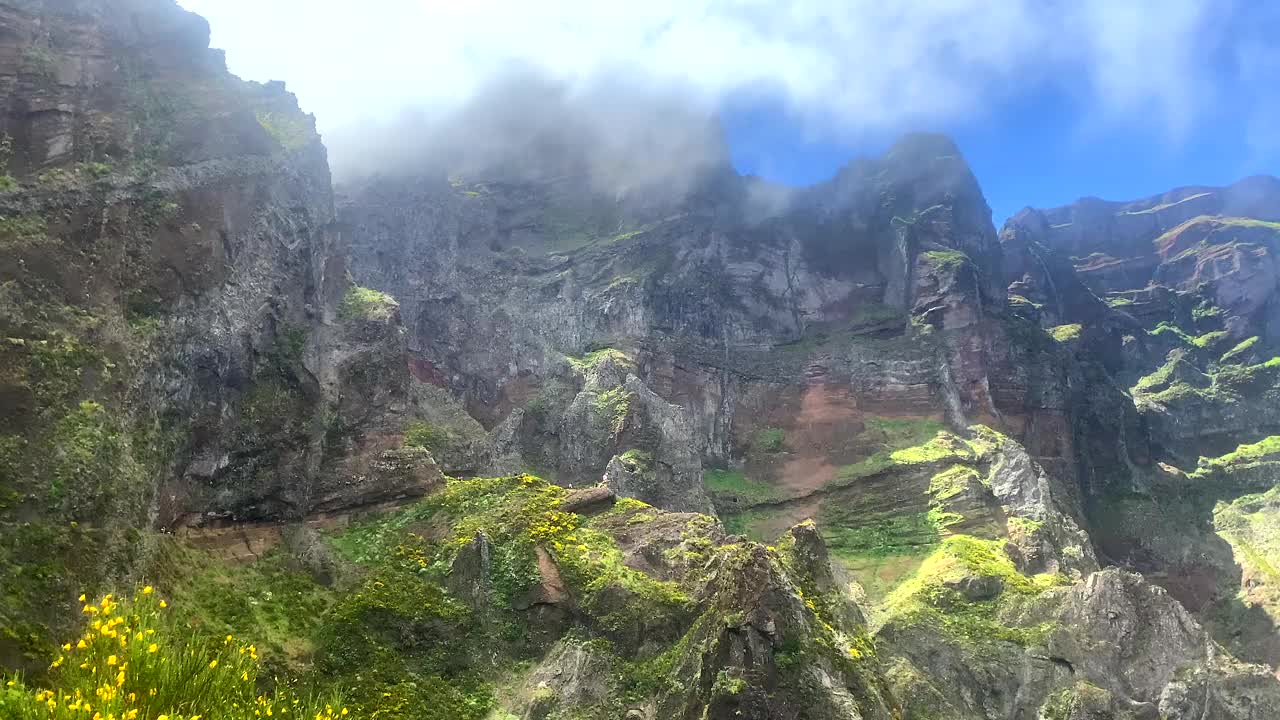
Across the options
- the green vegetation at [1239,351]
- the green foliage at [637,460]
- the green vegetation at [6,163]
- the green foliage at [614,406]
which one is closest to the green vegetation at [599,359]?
the green foliage at [614,406]

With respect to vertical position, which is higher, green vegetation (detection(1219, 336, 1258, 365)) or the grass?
green vegetation (detection(1219, 336, 1258, 365))

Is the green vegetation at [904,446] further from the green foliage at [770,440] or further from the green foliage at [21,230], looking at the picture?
the green foliage at [21,230]

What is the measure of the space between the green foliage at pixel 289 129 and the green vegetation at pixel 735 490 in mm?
39496

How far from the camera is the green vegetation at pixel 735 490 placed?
68.1m

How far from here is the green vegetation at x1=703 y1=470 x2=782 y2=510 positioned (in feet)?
224

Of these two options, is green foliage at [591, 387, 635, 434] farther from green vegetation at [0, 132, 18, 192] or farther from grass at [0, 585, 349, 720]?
grass at [0, 585, 349, 720]

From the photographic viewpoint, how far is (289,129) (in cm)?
4956

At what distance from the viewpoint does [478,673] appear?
88.2 feet

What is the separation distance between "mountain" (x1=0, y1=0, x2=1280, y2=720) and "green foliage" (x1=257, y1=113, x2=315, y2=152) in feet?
1.47

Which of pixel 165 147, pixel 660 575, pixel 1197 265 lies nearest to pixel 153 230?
pixel 165 147

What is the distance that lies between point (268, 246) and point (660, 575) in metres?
24.5

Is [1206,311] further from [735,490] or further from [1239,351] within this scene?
[735,490]

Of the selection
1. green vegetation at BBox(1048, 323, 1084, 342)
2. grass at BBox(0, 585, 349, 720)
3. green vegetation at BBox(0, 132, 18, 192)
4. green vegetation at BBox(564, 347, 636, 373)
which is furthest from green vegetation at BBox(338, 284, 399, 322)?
green vegetation at BBox(1048, 323, 1084, 342)

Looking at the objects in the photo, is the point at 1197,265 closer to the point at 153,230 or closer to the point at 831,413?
the point at 831,413
